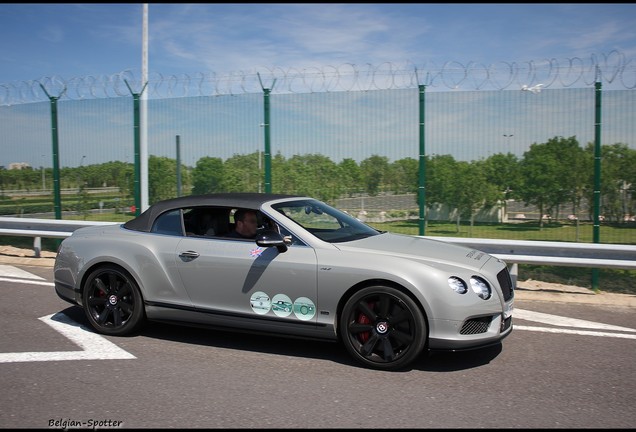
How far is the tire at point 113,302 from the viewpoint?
5906 millimetres

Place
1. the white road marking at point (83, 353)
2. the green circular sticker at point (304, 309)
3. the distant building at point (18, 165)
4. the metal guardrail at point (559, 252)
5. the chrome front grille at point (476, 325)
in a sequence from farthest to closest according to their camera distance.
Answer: the distant building at point (18, 165)
the metal guardrail at point (559, 252)
the white road marking at point (83, 353)
the green circular sticker at point (304, 309)
the chrome front grille at point (476, 325)

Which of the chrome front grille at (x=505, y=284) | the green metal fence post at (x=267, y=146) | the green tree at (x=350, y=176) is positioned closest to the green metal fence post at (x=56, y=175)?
the green metal fence post at (x=267, y=146)

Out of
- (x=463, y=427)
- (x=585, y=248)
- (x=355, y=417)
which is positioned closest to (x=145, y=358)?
(x=355, y=417)

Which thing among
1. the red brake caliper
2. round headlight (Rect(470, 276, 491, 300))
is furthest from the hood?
the red brake caliper

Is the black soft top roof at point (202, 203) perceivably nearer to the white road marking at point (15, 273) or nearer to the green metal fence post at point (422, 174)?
the white road marking at point (15, 273)

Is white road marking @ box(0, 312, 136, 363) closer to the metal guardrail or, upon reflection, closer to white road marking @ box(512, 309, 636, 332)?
white road marking @ box(512, 309, 636, 332)

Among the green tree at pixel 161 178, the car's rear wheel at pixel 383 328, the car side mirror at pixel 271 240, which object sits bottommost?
the car's rear wheel at pixel 383 328

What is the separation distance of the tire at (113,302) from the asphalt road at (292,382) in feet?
0.45

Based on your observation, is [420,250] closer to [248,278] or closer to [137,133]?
[248,278]

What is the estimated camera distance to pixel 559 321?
22.4 feet

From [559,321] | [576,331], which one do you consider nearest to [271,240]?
[576,331]

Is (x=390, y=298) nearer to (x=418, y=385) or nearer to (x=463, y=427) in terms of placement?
(x=418, y=385)

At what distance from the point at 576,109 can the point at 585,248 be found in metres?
2.32

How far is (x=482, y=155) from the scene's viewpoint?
380 inches
